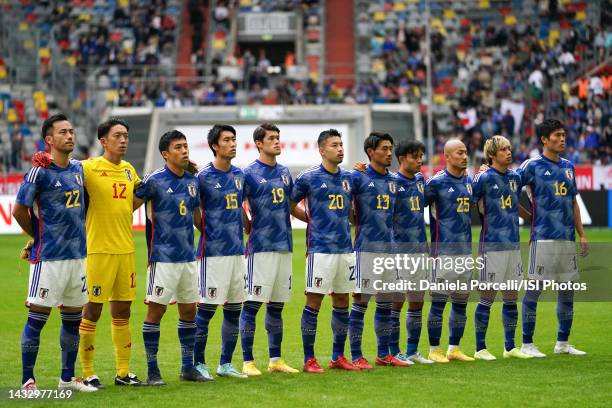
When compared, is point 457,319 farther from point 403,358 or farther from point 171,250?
point 171,250

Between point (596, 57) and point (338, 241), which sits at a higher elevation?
point (596, 57)

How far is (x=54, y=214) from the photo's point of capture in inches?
409

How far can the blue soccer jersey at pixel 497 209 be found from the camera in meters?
12.6

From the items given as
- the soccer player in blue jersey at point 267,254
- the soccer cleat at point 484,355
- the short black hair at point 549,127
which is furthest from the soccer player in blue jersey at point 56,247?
the short black hair at point 549,127

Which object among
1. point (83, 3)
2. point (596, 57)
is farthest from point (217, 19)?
point (596, 57)

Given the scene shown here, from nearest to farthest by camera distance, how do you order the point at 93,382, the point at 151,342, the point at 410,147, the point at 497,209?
the point at 93,382 < the point at 151,342 < the point at 410,147 < the point at 497,209

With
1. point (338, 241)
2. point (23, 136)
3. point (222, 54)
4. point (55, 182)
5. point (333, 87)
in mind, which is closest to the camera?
point (55, 182)

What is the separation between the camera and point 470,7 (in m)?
45.9

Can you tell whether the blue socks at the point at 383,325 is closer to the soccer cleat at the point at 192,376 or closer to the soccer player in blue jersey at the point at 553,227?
the soccer player in blue jersey at the point at 553,227

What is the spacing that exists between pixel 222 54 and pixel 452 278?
33.6m

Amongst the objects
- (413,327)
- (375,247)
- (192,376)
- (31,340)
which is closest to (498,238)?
(413,327)

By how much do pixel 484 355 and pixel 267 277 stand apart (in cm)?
267

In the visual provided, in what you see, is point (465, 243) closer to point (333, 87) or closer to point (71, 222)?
point (71, 222)

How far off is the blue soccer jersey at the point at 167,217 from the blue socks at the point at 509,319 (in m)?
3.72
